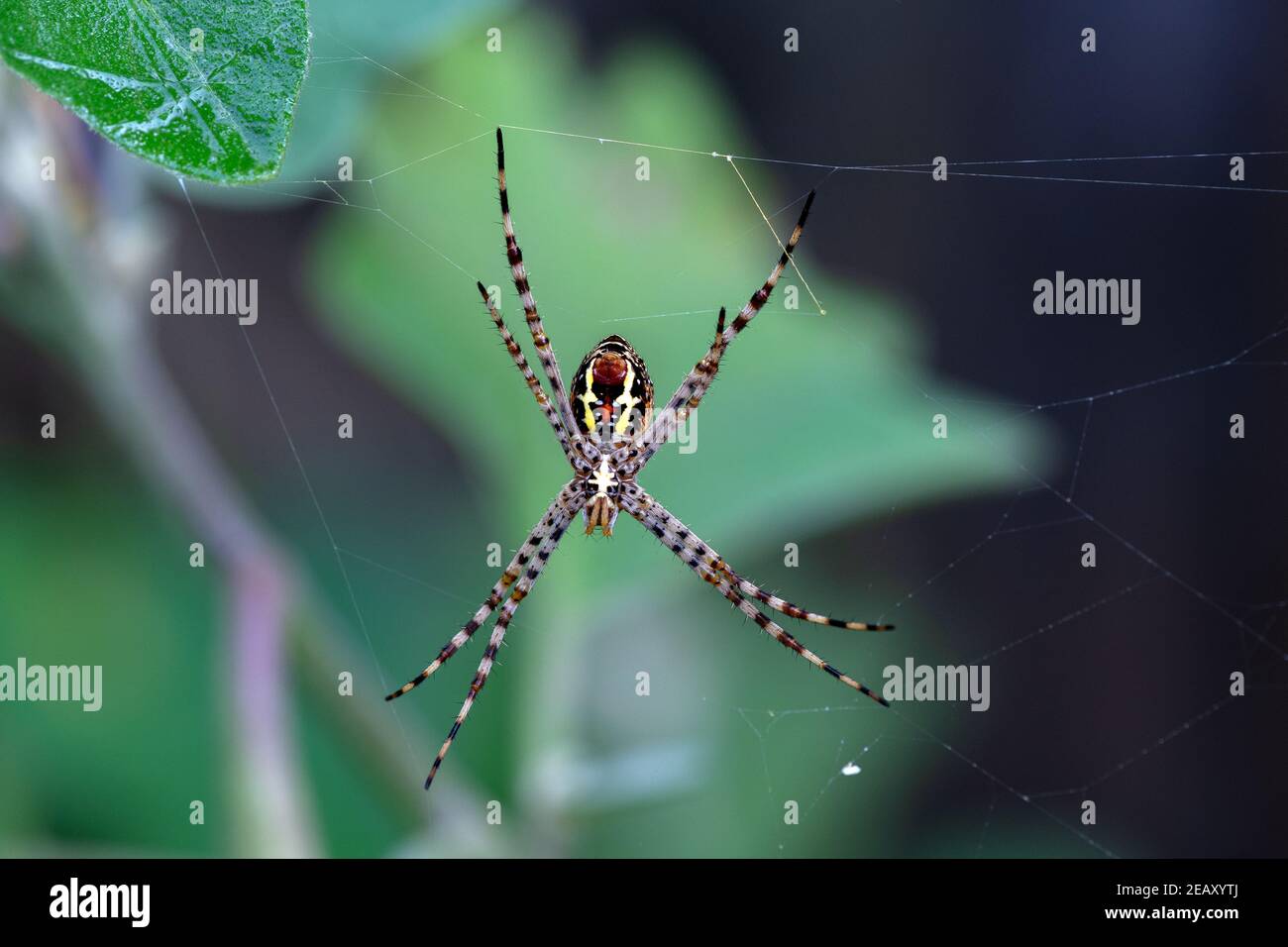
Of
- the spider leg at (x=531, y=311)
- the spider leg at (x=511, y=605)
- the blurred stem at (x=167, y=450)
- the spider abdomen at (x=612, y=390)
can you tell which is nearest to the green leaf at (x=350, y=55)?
the blurred stem at (x=167, y=450)

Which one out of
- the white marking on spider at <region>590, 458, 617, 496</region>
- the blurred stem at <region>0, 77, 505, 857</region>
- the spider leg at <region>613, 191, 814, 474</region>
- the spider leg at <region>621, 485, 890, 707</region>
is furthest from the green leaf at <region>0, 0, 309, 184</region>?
the spider leg at <region>621, 485, 890, 707</region>

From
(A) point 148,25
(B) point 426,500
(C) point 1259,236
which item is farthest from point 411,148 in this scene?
(C) point 1259,236

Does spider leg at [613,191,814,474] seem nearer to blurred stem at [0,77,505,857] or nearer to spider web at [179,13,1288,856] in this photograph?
Result: spider web at [179,13,1288,856]

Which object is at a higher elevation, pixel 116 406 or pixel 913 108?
pixel 913 108

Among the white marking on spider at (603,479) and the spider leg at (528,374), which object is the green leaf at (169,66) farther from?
the white marking on spider at (603,479)

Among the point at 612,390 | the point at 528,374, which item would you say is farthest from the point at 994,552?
the point at 528,374

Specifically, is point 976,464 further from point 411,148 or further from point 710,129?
point 411,148
